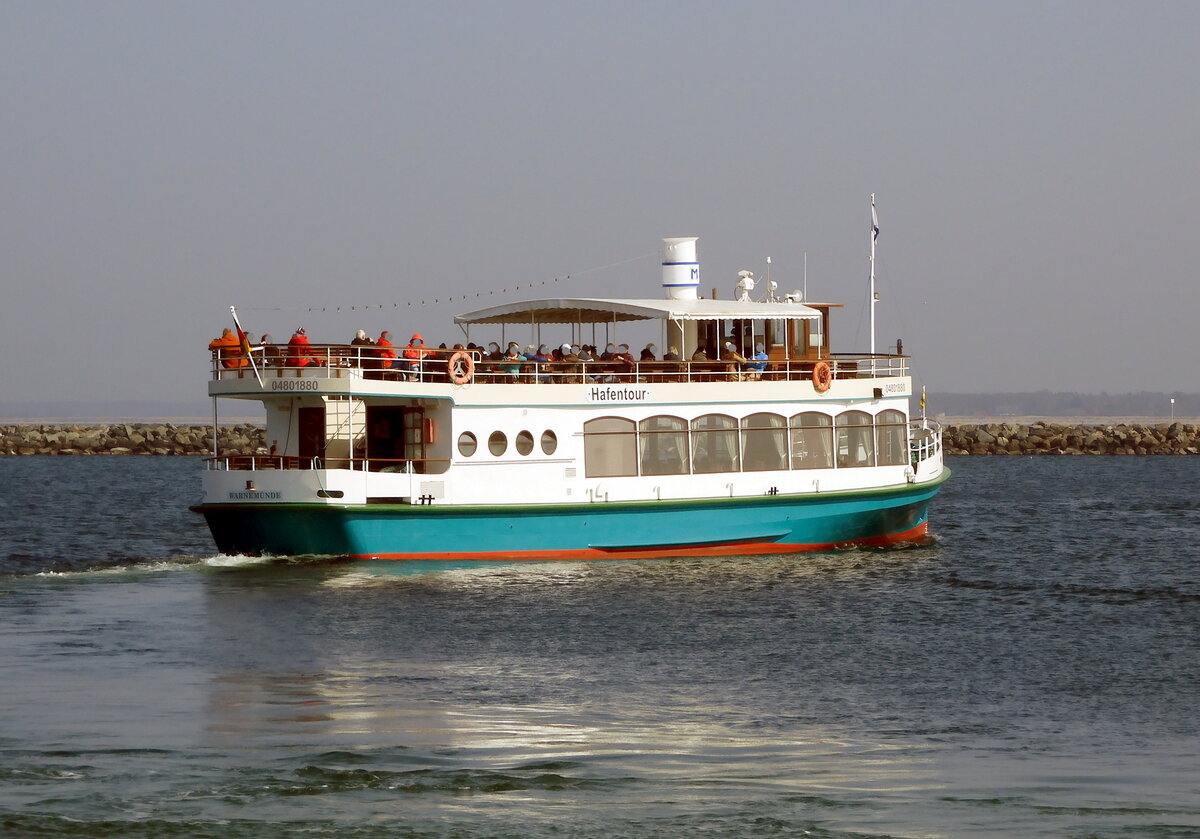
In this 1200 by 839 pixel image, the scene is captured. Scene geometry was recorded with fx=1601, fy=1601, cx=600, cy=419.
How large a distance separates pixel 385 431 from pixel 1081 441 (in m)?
82.7

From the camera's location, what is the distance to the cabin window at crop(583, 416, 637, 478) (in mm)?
30734

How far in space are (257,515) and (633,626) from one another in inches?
313

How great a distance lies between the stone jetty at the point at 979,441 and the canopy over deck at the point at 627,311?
69973mm

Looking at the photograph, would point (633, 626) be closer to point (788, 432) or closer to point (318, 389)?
point (318, 389)

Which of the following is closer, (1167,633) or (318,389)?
(1167,633)

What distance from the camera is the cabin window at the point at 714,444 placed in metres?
31.7

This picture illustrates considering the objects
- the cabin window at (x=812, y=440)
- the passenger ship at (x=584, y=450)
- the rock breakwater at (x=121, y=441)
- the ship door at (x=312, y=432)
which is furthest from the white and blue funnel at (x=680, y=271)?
the rock breakwater at (x=121, y=441)

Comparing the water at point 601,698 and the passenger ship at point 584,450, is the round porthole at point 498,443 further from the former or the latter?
the water at point 601,698

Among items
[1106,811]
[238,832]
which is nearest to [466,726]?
[238,832]

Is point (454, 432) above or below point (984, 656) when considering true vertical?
above

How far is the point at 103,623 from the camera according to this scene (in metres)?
22.3

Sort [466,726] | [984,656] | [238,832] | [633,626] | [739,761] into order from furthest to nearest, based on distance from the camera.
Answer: [633,626] → [984,656] → [466,726] → [739,761] → [238,832]

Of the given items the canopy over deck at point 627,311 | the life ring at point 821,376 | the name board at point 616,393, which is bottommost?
A: the name board at point 616,393

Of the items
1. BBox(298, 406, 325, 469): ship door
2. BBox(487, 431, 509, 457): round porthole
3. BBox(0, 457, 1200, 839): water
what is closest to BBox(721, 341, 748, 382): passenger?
BBox(0, 457, 1200, 839): water
